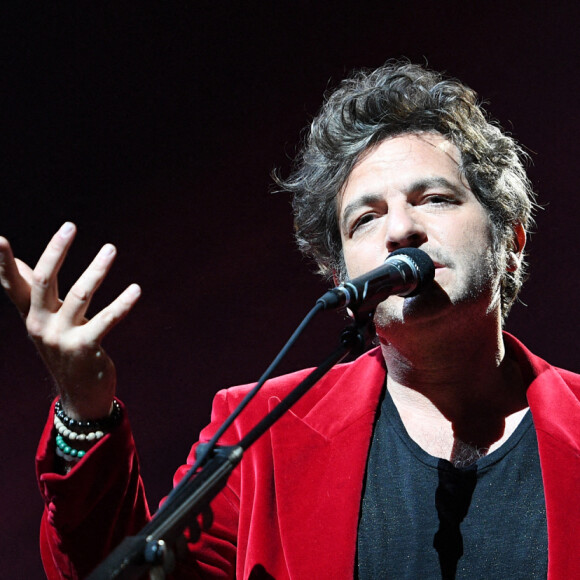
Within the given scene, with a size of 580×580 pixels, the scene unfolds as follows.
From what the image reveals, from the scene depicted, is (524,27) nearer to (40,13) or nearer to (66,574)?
(40,13)

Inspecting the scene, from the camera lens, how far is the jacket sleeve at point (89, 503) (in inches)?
56.8

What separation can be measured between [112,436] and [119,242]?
1.22 m

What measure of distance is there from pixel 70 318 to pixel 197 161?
132 centimetres

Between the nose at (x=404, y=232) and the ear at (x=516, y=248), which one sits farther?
the ear at (x=516, y=248)

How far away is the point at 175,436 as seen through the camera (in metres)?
2.55

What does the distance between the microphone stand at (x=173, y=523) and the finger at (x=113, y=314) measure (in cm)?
36

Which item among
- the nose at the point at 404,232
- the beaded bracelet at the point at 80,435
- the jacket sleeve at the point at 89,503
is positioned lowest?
the jacket sleeve at the point at 89,503

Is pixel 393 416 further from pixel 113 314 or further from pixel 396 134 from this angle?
pixel 113 314

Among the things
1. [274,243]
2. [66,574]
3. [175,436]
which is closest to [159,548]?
[66,574]

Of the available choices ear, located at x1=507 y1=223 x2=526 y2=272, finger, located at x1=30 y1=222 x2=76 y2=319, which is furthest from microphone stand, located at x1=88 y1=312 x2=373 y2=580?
ear, located at x1=507 y1=223 x2=526 y2=272

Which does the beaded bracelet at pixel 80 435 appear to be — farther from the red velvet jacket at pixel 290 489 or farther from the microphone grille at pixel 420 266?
the microphone grille at pixel 420 266

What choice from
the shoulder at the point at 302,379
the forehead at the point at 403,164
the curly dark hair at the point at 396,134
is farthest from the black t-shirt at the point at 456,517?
the forehead at the point at 403,164

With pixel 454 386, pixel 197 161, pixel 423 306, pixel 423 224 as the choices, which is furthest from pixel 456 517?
pixel 197 161

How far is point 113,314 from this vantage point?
139 cm
